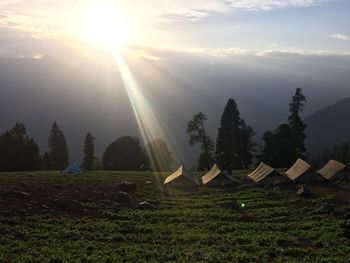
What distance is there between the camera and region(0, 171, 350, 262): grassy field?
24.9 meters

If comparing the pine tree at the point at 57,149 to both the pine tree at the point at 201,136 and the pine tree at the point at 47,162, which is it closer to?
the pine tree at the point at 47,162

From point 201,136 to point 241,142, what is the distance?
8.89 m

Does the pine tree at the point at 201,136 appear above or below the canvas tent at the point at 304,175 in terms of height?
above

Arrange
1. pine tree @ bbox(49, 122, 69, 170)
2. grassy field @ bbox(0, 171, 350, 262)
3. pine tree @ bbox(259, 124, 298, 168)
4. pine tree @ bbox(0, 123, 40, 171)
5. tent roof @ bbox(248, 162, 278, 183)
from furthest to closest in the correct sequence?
1. pine tree @ bbox(49, 122, 69, 170)
2. pine tree @ bbox(0, 123, 40, 171)
3. pine tree @ bbox(259, 124, 298, 168)
4. tent roof @ bbox(248, 162, 278, 183)
5. grassy field @ bbox(0, 171, 350, 262)

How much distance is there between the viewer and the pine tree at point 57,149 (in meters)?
102

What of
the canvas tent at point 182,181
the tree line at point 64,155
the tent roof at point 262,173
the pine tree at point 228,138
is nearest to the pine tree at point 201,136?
the pine tree at point 228,138

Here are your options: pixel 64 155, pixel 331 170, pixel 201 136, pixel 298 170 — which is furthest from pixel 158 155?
pixel 331 170

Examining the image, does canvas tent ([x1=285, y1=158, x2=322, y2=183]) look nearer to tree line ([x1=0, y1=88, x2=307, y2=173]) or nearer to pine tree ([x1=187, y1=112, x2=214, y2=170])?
tree line ([x1=0, y1=88, x2=307, y2=173])

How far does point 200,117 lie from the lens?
88.1 metres

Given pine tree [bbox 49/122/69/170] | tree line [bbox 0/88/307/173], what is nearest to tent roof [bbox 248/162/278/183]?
tree line [bbox 0/88/307/173]

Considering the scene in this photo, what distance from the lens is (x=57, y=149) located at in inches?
4063

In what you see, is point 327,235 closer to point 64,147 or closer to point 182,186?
point 182,186

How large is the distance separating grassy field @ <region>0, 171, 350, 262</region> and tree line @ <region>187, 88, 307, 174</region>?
2992cm

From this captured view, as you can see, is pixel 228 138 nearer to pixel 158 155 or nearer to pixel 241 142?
pixel 241 142
